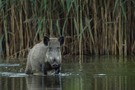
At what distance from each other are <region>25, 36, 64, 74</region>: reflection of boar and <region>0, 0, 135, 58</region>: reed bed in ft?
10.2

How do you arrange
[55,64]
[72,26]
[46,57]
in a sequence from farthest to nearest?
[72,26]
[46,57]
[55,64]

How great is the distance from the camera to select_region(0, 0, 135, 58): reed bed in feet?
47.4

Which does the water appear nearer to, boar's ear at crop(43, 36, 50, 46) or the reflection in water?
the reflection in water

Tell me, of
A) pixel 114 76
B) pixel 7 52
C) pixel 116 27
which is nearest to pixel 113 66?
pixel 114 76

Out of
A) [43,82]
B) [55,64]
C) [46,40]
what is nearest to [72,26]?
[46,40]

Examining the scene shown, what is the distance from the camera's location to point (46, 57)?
1084 cm

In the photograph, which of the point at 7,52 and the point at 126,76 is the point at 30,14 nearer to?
the point at 7,52

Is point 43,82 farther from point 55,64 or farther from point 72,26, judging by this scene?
point 72,26

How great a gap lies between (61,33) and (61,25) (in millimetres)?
216

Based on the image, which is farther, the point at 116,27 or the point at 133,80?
the point at 116,27

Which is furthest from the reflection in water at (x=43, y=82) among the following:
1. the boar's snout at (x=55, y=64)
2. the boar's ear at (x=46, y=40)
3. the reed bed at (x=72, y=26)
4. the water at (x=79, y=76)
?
the reed bed at (x=72, y=26)

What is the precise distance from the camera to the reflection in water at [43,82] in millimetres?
9000

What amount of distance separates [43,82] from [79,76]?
0.96 m

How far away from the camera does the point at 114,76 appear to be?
10.4m
